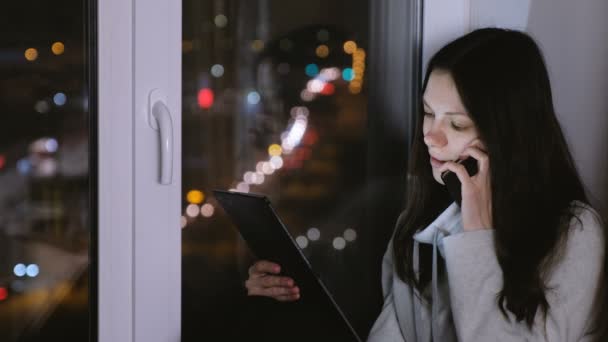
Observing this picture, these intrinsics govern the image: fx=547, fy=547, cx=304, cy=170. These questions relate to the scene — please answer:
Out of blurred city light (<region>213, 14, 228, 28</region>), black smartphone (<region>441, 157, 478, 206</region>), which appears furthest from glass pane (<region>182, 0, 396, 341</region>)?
black smartphone (<region>441, 157, 478, 206</region>)

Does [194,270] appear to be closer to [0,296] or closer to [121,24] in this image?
[0,296]

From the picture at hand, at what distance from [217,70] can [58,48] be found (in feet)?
1.11

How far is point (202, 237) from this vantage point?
1.28 m

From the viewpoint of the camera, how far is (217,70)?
126cm

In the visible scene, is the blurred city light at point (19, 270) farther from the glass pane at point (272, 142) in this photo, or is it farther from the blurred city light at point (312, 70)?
the blurred city light at point (312, 70)

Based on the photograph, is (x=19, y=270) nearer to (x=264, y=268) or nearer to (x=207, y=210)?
(x=207, y=210)

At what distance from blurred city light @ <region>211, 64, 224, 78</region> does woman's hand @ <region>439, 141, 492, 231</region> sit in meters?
0.56

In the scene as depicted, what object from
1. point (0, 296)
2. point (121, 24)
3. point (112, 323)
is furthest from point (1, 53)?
point (112, 323)

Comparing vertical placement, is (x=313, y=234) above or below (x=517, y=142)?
below

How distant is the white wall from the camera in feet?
3.53

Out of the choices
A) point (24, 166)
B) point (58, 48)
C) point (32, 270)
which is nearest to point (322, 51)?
point (58, 48)

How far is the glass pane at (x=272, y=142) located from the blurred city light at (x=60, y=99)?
0.26 meters

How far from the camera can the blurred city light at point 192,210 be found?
1257mm

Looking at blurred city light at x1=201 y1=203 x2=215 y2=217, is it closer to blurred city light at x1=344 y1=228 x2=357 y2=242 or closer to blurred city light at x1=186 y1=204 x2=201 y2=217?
blurred city light at x1=186 y1=204 x2=201 y2=217
